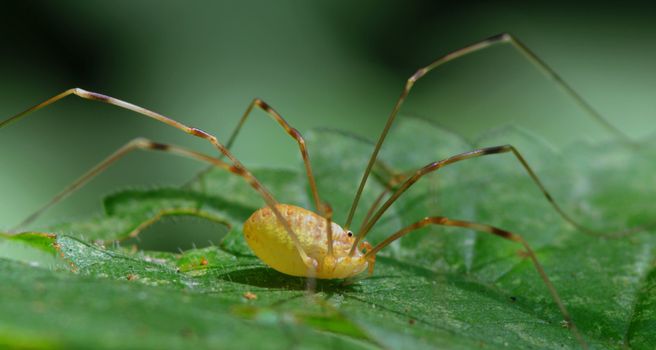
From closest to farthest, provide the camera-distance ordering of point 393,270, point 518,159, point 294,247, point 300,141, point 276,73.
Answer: point 294,247, point 393,270, point 300,141, point 518,159, point 276,73

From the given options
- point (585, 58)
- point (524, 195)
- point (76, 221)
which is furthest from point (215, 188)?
point (585, 58)

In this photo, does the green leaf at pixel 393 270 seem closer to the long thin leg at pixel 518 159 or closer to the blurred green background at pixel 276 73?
the long thin leg at pixel 518 159

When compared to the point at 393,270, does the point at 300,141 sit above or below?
above

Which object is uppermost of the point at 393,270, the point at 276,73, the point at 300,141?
the point at 276,73

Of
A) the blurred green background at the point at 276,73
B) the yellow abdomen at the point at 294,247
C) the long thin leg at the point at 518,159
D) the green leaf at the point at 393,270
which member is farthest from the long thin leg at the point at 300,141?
the blurred green background at the point at 276,73

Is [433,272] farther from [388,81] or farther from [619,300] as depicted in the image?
[388,81]

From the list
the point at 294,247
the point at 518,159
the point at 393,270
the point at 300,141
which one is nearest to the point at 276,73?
the point at 300,141

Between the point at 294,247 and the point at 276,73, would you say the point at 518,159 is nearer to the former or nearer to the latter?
the point at 294,247
